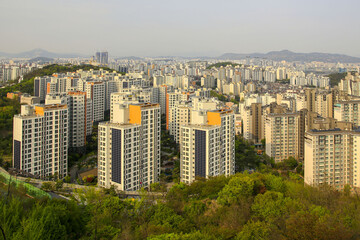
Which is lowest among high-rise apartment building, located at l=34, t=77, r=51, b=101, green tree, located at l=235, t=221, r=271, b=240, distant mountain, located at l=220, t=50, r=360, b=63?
green tree, located at l=235, t=221, r=271, b=240

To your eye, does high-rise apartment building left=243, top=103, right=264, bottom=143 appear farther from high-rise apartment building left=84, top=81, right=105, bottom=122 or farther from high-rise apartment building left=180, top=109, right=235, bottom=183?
high-rise apartment building left=84, top=81, right=105, bottom=122

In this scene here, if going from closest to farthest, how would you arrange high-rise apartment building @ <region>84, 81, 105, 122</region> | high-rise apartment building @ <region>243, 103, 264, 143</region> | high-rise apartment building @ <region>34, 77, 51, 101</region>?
1. high-rise apartment building @ <region>243, 103, 264, 143</region>
2. high-rise apartment building @ <region>84, 81, 105, 122</region>
3. high-rise apartment building @ <region>34, 77, 51, 101</region>

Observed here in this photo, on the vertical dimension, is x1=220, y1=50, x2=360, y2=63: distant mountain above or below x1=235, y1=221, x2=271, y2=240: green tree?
above

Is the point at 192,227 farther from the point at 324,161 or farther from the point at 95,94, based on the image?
the point at 95,94

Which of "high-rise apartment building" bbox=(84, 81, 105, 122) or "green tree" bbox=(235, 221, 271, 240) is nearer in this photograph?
"green tree" bbox=(235, 221, 271, 240)

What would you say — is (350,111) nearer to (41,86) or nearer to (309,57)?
(41,86)

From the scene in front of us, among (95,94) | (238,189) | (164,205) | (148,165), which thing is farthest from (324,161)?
(95,94)

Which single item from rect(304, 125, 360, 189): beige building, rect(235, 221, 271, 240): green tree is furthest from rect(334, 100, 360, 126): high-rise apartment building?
rect(235, 221, 271, 240): green tree
